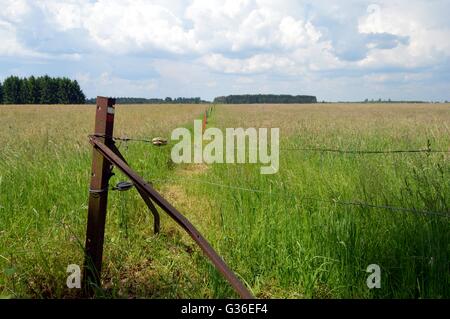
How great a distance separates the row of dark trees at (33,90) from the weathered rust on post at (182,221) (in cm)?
9925

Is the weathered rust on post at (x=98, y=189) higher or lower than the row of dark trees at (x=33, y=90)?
lower

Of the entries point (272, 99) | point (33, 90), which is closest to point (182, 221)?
point (33, 90)

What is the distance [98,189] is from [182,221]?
A: 778mm

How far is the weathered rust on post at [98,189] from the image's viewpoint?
87.2 inches

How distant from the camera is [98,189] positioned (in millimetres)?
2223

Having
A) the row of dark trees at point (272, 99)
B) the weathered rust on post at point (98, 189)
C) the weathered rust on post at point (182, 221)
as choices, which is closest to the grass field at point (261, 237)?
the weathered rust on post at point (98, 189)

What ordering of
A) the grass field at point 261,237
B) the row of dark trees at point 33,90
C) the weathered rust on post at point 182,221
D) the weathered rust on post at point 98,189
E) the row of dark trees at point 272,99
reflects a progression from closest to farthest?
1. the weathered rust on post at point 182,221
2. the weathered rust on post at point 98,189
3. the grass field at point 261,237
4. the row of dark trees at point 33,90
5. the row of dark trees at point 272,99

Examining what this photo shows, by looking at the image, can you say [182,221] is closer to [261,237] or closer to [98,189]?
[98,189]

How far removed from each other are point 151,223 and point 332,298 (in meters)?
2.04

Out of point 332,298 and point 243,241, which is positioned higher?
point 243,241

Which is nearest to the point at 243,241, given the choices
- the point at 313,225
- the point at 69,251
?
the point at 313,225

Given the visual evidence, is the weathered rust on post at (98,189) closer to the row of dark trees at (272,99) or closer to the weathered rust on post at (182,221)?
the weathered rust on post at (182,221)
